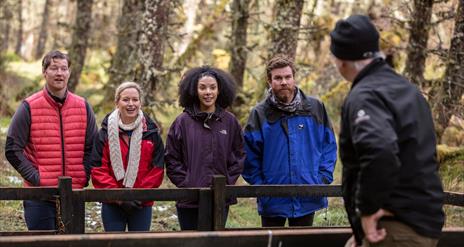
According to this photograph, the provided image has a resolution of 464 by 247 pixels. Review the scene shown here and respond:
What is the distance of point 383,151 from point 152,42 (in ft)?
28.9

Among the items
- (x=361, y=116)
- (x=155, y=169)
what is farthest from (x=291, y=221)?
(x=361, y=116)

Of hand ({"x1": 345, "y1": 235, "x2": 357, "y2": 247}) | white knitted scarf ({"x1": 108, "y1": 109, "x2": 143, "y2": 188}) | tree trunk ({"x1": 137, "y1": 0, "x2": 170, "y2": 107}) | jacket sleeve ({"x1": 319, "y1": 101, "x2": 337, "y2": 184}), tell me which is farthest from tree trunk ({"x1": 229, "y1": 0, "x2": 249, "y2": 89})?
hand ({"x1": 345, "y1": 235, "x2": 357, "y2": 247})

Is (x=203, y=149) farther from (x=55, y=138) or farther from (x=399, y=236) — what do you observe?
(x=399, y=236)

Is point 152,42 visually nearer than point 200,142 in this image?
No

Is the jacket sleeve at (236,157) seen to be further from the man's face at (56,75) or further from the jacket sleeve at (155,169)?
the man's face at (56,75)

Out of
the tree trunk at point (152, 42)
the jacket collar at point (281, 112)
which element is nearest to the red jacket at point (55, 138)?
the jacket collar at point (281, 112)

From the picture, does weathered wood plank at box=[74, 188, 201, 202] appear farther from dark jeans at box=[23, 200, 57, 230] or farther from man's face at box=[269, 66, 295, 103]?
man's face at box=[269, 66, 295, 103]

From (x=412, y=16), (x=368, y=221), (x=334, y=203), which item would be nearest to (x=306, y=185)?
(x=368, y=221)

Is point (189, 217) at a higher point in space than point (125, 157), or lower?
lower

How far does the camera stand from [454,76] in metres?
11.4

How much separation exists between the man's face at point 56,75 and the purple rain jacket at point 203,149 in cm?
101

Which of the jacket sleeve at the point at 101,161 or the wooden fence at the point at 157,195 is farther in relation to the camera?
the jacket sleeve at the point at 101,161

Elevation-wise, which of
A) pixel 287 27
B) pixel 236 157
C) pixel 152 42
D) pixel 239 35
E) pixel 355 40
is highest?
pixel 239 35

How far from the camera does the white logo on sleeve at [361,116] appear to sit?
305cm
